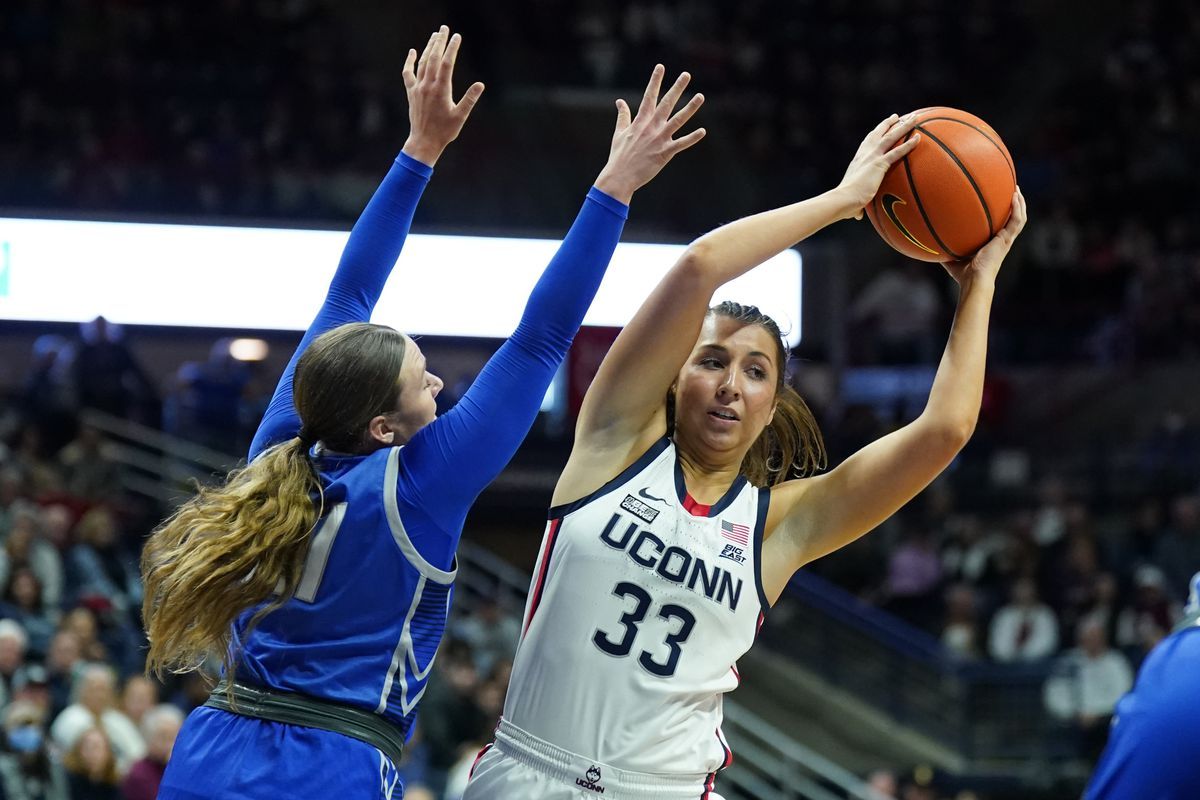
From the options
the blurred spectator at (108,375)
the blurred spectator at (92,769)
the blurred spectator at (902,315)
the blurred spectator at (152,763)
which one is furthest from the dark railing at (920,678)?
the blurred spectator at (92,769)

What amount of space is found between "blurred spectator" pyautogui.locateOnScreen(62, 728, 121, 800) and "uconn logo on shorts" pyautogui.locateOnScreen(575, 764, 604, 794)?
5.34 meters

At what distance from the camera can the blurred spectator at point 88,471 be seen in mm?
11531

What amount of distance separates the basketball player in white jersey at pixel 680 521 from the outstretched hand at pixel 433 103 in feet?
1.87

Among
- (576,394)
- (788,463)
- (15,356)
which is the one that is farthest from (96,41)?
(788,463)

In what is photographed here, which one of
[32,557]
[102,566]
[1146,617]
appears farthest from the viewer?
[1146,617]

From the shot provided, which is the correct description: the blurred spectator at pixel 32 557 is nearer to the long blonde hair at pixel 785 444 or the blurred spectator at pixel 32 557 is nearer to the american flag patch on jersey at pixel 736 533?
the long blonde hair at pixel 785 444

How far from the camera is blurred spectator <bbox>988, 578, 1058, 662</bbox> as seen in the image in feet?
38.8

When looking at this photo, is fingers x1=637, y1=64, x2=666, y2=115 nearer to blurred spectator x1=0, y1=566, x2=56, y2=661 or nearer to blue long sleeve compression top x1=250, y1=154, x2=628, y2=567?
blue long sleeve compression top x1=250, y1=154, x2=628, y2=567

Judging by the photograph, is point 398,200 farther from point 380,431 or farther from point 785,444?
point 785,444

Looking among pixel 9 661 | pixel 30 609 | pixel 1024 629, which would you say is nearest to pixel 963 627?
pixel 1024 629

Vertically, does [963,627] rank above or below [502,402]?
below

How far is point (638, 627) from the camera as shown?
120 inches

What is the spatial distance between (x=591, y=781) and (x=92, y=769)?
5.44m

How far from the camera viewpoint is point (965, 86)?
703 inches
